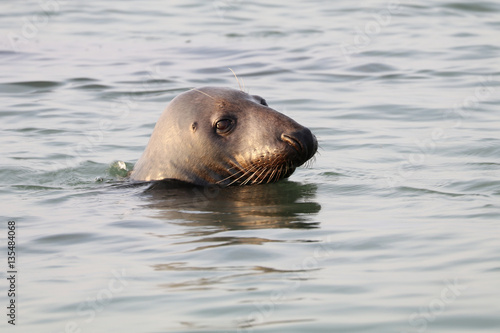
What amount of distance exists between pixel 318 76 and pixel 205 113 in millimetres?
5763

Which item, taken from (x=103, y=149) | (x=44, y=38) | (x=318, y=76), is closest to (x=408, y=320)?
(x=103, y=149)

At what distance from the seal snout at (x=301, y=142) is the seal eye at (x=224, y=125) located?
53 cm

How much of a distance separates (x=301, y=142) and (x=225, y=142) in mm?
704

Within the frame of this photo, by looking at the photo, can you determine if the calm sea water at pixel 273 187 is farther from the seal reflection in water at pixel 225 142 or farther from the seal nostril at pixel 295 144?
the seal nostril at pixel 295 144

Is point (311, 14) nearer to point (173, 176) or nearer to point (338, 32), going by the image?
point (338, 32)

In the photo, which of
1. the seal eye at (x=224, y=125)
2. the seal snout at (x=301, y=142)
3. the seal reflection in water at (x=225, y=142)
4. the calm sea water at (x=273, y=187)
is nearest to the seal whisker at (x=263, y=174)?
the seal reflection in water at (x=225, y=142)

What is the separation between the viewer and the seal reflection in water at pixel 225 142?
7.73 meters

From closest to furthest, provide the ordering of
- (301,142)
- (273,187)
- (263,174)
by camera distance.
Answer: (301,142)
(263,174)
(273,187)

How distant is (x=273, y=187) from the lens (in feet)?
27.0

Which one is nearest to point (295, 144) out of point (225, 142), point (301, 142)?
point (301, 142)

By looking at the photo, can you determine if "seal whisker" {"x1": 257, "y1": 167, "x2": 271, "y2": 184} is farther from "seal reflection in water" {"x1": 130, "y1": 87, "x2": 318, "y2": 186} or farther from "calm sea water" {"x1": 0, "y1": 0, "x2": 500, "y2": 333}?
"calm sea water" {"x1": 0, "y1": 0, "x2": 500, "y2": 333}

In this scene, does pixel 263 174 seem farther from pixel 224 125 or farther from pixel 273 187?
pixel 224 125

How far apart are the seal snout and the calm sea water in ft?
1.24

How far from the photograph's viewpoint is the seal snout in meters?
7.62
